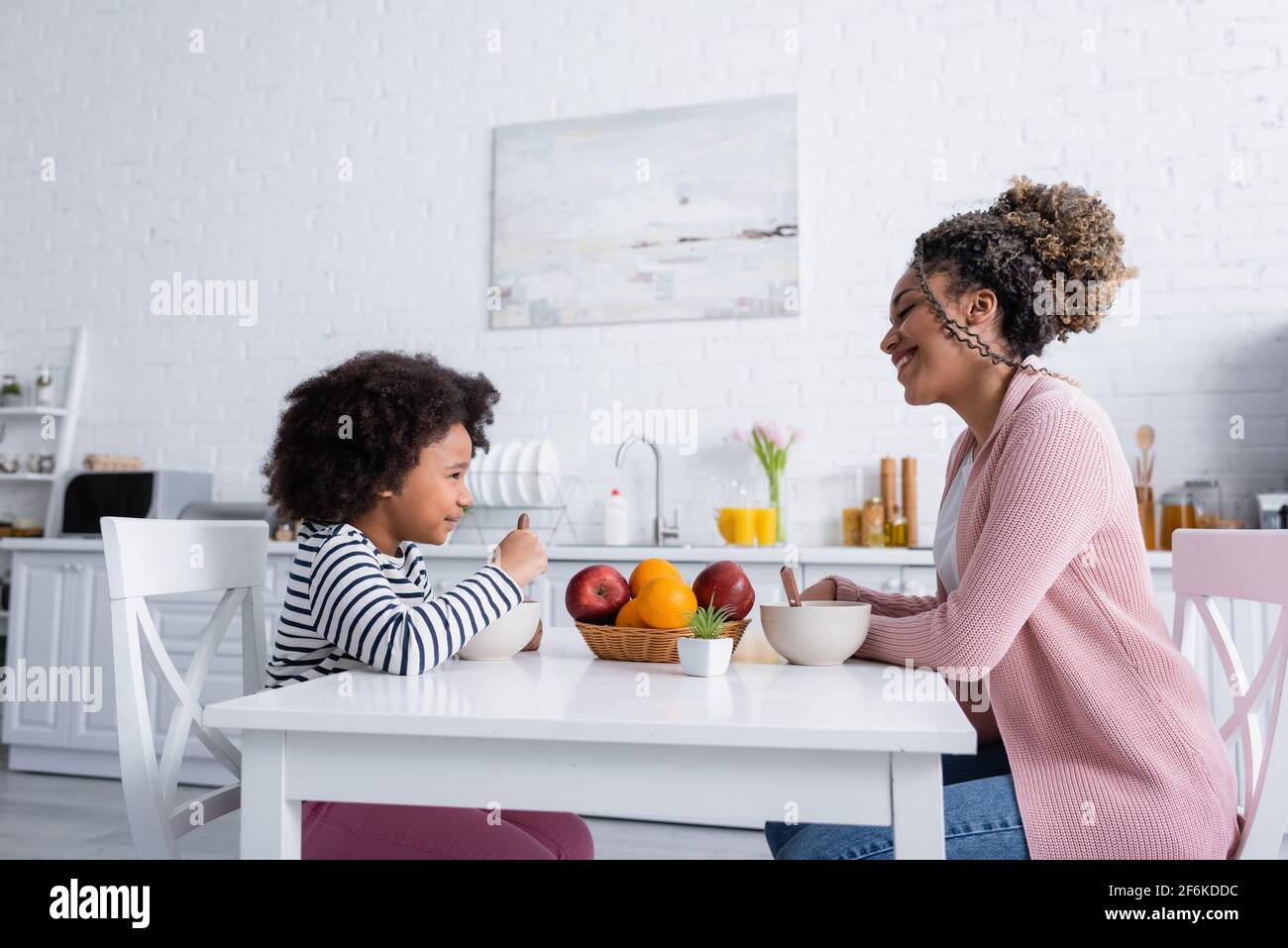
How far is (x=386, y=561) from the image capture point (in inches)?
54.6

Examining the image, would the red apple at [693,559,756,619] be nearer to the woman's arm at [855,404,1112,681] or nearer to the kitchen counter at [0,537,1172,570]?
the woman's arm at [855,404,1112,681]

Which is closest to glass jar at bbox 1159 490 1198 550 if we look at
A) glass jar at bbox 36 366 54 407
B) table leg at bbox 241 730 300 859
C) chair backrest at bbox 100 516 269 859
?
chair backrest at bbox 100 516 269 859

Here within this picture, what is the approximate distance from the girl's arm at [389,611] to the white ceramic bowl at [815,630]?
12.9 inches

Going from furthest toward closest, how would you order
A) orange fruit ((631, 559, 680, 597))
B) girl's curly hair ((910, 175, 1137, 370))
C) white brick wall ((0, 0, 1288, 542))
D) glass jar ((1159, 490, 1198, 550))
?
1. white brick wall ((0, 0, 1288, 542))
2. glass jar ((1159, 490, 1198, 550))
3. girl's curly hair ((910, 175, 1137, 370))
4. orange fruit ((631, 559, 680, 597))

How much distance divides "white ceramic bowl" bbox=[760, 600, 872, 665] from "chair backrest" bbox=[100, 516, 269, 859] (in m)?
0.74

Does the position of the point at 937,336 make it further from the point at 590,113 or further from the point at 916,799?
the point at 590,113

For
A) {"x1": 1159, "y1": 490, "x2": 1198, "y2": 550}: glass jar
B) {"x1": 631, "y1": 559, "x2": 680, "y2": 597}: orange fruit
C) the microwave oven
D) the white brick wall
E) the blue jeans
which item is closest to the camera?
the blue jeans

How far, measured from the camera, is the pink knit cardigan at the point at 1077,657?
3.27ft

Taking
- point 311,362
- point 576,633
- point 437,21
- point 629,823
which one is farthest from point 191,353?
point 576,633

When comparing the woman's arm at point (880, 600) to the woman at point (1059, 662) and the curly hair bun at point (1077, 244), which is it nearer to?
the woman at point (1059, 662)

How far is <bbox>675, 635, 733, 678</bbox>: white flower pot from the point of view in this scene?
1.05 metres

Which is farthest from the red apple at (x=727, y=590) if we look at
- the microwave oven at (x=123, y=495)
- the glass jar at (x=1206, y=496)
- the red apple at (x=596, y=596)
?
the microwave oven at (x=123, y=495)
